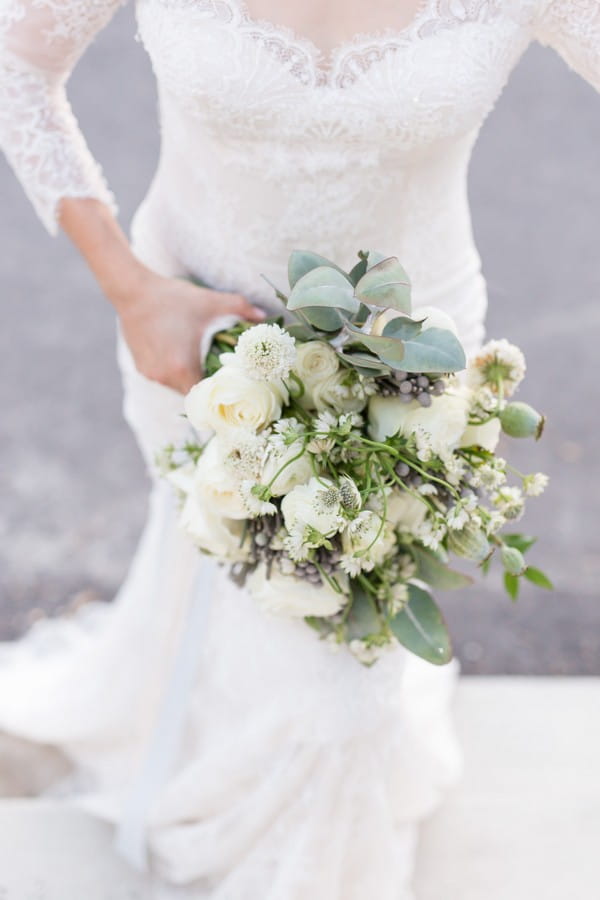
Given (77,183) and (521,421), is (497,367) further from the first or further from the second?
(77,183)

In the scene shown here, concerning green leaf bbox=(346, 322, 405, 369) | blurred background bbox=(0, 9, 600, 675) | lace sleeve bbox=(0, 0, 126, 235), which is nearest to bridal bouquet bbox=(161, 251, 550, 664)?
green leaf bbox=(346, 322, 405, 369)

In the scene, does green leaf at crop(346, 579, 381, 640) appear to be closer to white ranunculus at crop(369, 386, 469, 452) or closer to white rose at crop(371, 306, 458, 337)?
white ranunculus at crop(369, 386, 469, 452)

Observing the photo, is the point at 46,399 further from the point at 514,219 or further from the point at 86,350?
the point at 514,219

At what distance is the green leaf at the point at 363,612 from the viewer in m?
1.41

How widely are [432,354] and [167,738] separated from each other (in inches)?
45.5

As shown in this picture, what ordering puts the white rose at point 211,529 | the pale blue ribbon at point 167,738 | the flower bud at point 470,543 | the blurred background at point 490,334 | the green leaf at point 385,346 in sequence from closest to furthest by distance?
the green leaf at point 385,346 → the flower bud at point 470,543 → the white rose at point 211,529 → the pale blue ribbon at point 167,738 → the blurred background at point 490,334

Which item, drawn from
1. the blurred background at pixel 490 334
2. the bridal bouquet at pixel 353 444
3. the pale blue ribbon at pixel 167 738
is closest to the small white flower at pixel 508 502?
the bridal bouquet at pixel 353 444

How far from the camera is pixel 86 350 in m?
3.69

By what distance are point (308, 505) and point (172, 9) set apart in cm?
79

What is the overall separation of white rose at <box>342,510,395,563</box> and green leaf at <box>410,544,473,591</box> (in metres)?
0.10

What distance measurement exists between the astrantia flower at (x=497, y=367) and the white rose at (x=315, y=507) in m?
0.28

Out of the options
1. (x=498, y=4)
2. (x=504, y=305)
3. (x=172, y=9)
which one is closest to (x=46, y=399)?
(x=504, y=305)

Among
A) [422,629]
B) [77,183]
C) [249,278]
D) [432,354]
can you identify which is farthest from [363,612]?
[77,183]

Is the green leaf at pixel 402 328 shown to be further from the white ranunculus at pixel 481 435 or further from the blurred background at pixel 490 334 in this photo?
the blurred background at pixel 490 334
